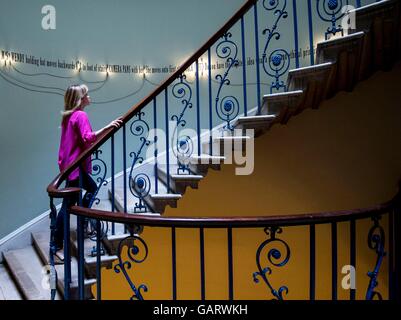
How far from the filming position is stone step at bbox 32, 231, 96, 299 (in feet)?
7.54

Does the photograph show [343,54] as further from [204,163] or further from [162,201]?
[162,201]

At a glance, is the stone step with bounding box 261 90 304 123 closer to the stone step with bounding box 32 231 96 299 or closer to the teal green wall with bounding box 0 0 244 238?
the stone step with bounding box 32 231 96 299

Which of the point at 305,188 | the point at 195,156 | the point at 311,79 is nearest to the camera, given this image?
the point at 311,79

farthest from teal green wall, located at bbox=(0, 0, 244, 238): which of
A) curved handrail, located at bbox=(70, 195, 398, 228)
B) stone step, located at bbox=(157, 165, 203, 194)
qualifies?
curved handrail, located at bbox=(70, 195, 398, 228)

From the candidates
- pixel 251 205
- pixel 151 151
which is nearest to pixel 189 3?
pixel 151 151

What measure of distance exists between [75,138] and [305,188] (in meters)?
2.27

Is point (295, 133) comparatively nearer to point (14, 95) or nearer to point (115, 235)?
point (115, 235)

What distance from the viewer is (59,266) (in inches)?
102

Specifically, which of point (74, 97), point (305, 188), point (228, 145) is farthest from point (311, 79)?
point (74, 97)

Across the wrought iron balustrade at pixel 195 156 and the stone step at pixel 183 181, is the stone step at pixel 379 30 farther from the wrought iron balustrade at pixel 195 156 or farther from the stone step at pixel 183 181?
the stone step at pixel 183 181

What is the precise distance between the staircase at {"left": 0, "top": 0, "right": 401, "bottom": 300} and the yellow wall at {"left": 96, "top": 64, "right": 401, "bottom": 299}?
0.25 m

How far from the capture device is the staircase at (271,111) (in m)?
2.20

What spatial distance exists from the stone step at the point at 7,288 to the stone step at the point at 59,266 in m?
0.29

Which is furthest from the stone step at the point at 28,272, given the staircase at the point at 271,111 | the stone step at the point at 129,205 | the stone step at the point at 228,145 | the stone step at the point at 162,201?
the stone step at the point at 228,145
